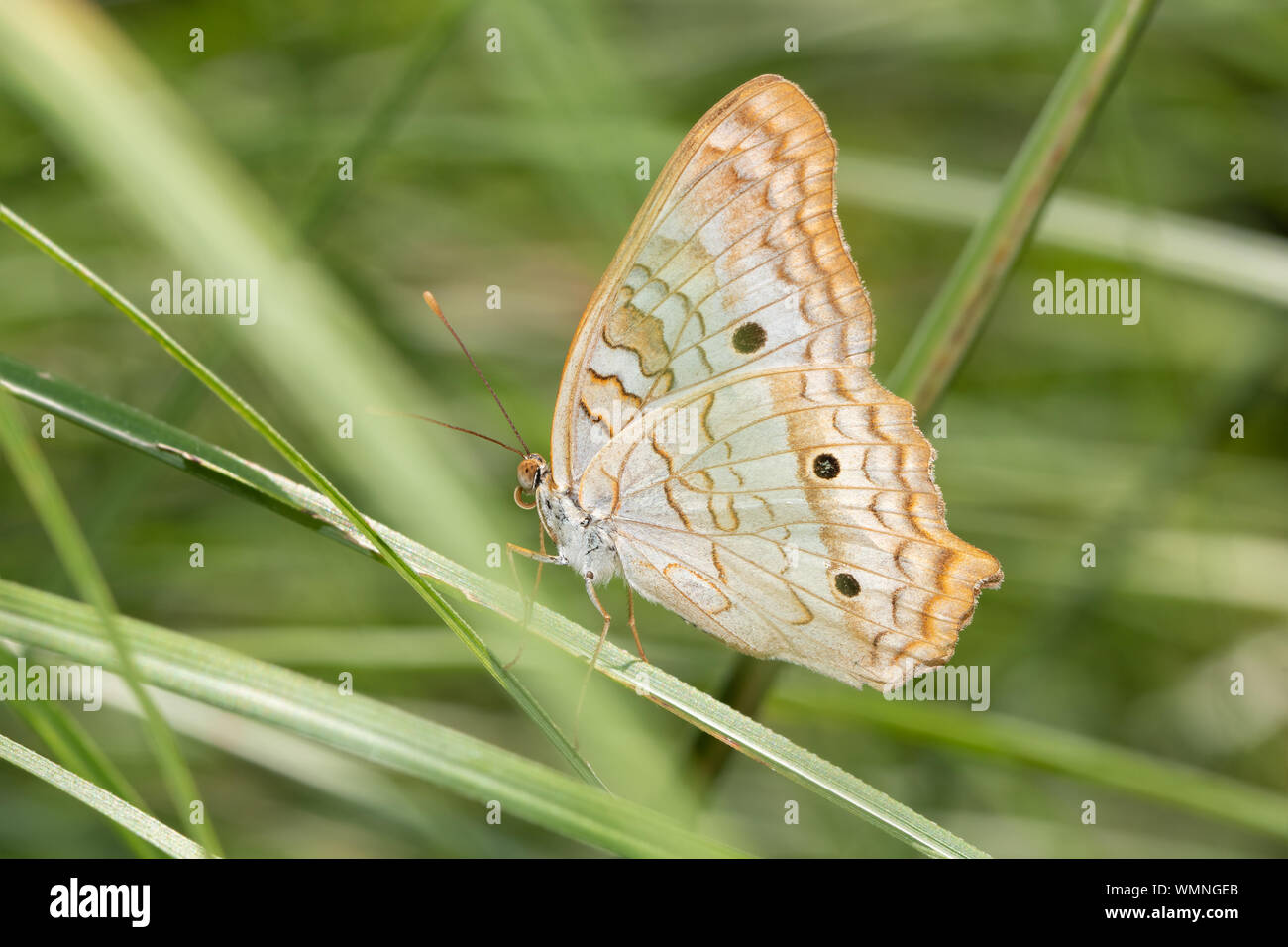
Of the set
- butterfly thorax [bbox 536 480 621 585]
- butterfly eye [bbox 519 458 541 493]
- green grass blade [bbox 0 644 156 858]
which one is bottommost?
green grass blade [bbox 0 644 156 858]

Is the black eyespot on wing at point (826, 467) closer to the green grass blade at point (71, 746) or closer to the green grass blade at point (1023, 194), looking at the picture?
the green grass blade at point (1023, 194)

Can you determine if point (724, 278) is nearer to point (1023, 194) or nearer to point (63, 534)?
point (1023, 194)

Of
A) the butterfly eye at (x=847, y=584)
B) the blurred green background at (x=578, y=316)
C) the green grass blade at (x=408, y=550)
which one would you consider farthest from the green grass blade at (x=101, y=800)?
the butterfly eye at (x=847, y=584)

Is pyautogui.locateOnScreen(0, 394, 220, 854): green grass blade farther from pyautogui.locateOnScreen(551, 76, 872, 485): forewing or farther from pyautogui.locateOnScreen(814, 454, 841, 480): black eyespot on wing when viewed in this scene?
pyautogui.locateOnScreen(814, 454, 841, 480): black eyespot on wing

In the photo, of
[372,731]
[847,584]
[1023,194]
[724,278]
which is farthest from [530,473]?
[1023,194]

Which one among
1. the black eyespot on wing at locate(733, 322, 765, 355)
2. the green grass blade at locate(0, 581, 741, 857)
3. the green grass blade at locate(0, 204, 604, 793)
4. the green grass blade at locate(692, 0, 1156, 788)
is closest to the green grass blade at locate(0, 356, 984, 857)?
→ the green grass blade at locate(0, 204, 604, 793)

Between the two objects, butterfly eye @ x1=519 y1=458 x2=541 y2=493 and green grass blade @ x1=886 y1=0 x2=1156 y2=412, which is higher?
green grass blade @ x1=886 y1=0 x2=1156 y2=412
